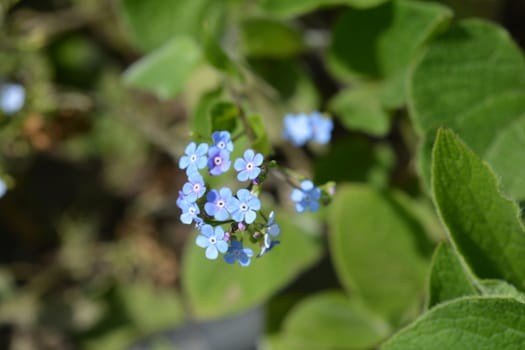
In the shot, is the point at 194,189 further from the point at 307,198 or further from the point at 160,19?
the point at 160,19

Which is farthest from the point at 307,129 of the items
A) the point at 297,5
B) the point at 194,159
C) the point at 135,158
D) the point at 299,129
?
the point at 135,158

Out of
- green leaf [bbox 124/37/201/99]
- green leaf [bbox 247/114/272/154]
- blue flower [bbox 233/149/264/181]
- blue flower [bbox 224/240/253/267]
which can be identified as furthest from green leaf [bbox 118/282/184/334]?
blue flower [bbox 233/149/264/181]

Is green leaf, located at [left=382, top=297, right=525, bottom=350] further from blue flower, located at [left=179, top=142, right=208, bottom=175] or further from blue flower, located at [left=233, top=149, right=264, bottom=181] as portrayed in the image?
blue flower, located at [left=179, top=142, right=208, bottom=175]

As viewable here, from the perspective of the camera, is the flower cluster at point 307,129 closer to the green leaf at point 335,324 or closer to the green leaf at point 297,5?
the green leaf at point 297,5

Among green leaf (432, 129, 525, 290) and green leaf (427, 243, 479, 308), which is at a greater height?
green leaf (432, 129, 525, 290)

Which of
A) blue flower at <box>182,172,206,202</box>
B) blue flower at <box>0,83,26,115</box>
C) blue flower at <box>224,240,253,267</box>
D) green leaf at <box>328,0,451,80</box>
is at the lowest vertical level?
blue flower at <box>224,240,253,267</box>

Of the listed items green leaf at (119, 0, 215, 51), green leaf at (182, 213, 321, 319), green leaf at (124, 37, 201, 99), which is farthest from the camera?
green leaf at (119, 0, 215, 51)
